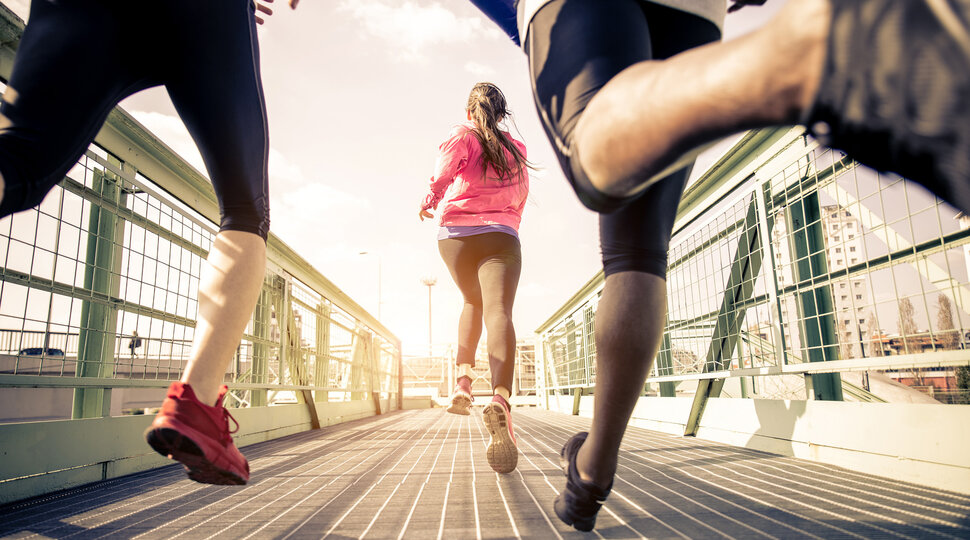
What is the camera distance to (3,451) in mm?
1525

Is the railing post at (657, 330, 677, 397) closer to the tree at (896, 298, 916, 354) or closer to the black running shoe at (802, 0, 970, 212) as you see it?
the tree at (896, 298, 916, 354)

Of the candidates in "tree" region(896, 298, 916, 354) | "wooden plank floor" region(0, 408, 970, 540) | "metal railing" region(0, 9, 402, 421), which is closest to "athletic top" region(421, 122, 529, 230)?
"wooden plank floor" region(0, 408, 970, 540)

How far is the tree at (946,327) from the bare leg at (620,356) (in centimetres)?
100

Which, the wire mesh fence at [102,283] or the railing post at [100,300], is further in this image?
the railing post at [100,300]

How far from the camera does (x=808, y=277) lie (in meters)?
2.25


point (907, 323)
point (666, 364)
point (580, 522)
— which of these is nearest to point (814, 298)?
point (907, 323)

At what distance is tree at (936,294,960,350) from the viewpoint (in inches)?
56.7

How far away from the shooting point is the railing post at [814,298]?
212cm

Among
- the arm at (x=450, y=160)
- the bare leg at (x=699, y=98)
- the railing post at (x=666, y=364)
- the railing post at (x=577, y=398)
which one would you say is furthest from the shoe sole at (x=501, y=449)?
the railing post at (x=577, y=398)

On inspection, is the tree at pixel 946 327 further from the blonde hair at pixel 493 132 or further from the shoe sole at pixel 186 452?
the shoe sole at pixel 186 452

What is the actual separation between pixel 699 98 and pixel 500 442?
154cm

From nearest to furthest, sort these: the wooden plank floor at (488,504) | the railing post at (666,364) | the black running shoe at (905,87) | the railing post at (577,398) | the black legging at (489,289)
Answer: the black running shoe at (905,87)
the wooden plank floor at (488,504)
the black legging at (489,289)
the railing post at (666,364)
the railing post at (577,398)

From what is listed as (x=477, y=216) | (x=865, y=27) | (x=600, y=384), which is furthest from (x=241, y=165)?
(x=477, y=216)

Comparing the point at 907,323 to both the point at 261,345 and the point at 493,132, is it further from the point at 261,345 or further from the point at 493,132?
the point at 261,345
